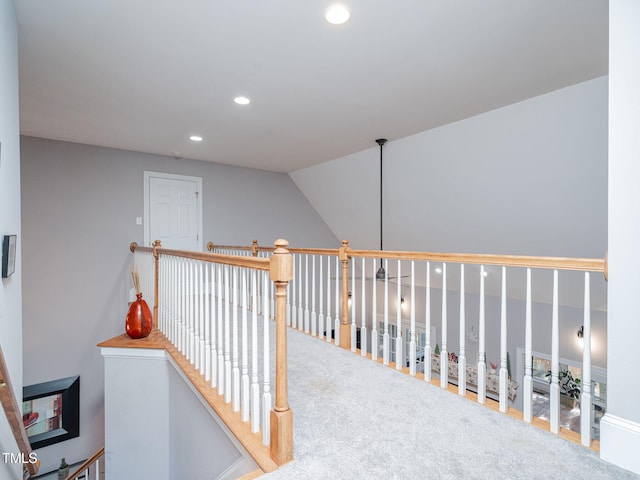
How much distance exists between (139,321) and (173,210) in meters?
2.46

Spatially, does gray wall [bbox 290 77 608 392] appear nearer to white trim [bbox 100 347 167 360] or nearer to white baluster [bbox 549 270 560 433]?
white baluster [bbox 549 270 560 433]

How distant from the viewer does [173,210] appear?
5395mm

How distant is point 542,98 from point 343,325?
276 centimetres

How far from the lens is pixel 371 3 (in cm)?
192

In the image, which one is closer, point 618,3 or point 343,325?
point 618,3

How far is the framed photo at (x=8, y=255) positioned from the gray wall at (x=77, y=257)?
3372mm

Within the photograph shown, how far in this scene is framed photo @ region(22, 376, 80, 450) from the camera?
4.35 metres

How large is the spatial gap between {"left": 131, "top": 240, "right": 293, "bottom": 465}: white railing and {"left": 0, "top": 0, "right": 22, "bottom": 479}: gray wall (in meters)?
1.00

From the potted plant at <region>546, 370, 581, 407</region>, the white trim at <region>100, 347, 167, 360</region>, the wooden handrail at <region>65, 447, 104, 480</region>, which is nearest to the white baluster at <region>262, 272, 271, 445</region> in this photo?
the white trim at <region>100, 347, 167, 360</region>

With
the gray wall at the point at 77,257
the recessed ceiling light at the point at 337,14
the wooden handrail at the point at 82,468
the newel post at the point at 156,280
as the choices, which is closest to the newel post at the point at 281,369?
the recessed ceiling light at the point at 337,14

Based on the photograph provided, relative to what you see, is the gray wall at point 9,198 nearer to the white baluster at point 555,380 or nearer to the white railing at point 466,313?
the white railing at point 466,313

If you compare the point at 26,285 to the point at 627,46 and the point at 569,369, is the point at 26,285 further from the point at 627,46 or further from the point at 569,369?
the point at 569,369

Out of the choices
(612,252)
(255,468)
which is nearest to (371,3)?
(612,252)

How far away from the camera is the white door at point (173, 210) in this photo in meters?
5.18
